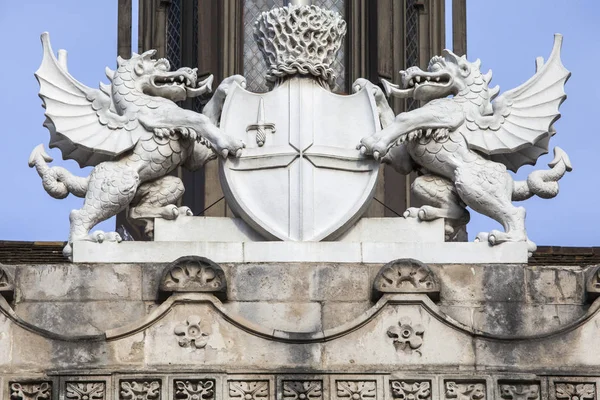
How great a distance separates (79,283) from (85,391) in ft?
4.15

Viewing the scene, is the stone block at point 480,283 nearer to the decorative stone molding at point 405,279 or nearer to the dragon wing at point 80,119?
the decorative stone molding at point 405,279

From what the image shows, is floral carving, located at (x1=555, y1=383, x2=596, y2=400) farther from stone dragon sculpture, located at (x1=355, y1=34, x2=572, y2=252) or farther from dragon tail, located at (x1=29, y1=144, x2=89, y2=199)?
dragon tail, located at (x1=29, y1=144, x2=89, y2=199)

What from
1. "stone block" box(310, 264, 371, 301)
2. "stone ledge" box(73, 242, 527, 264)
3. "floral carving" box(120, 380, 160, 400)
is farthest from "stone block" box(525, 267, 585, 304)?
"floral carving" box(120, 380, 160, 400)

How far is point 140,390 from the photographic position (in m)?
33.8

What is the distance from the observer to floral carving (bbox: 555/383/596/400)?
34.1 metres

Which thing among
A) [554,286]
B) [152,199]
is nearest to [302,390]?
[554,286]

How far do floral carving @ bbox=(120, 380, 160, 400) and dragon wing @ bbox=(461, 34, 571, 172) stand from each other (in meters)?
4.40

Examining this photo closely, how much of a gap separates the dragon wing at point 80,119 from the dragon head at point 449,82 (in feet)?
9.35

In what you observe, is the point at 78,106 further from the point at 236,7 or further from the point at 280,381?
the point at 236,7

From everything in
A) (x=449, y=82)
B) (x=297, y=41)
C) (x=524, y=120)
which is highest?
(x=297, y=41)

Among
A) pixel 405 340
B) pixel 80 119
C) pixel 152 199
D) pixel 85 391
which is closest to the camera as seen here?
pixel 85 391

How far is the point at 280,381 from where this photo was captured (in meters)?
33.9

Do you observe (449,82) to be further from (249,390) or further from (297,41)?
(249,390)

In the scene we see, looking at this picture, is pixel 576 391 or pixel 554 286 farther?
pixel 554 286
